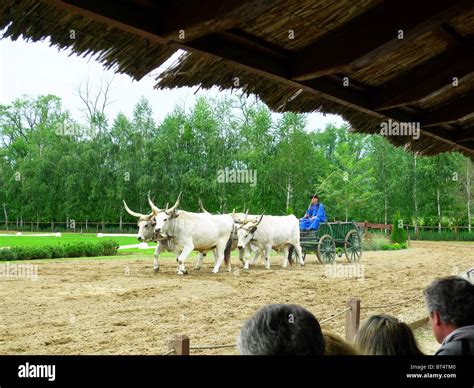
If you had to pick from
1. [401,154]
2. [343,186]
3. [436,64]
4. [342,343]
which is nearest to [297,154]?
[343,186]

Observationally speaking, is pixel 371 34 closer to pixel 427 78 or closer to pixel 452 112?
pixel 427 78

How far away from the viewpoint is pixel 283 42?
8.03 ft

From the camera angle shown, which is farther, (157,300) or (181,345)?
(157,300)

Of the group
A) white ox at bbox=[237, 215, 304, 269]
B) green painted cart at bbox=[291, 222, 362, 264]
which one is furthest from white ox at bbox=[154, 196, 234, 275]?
green painted cart at bbox=[291, 222, 362, 264]

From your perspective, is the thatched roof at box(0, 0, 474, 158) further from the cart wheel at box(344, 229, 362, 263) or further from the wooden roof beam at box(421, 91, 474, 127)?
the cart wheel at box(344, 229, 362, 263)

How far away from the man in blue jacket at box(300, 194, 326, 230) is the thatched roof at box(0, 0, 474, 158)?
348 inches

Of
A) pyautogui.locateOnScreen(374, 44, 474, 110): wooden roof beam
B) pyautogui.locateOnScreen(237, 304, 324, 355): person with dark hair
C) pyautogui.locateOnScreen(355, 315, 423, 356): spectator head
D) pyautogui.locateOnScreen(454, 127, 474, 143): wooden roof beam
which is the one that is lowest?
pyautogui.locateOnScreen(355, 315, 423, 356): spectator head

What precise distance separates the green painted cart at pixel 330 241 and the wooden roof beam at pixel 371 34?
31.6 ft

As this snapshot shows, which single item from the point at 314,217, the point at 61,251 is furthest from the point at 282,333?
the point at 61,251

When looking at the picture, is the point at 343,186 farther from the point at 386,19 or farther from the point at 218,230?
the point at 386,19

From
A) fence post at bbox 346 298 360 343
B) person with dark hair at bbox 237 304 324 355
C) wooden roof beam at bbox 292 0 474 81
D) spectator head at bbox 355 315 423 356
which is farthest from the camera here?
fence post at bbox 346 298 360 343

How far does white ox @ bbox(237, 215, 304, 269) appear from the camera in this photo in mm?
10406

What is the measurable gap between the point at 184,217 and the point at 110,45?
756cm

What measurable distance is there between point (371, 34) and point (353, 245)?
11017 mm
